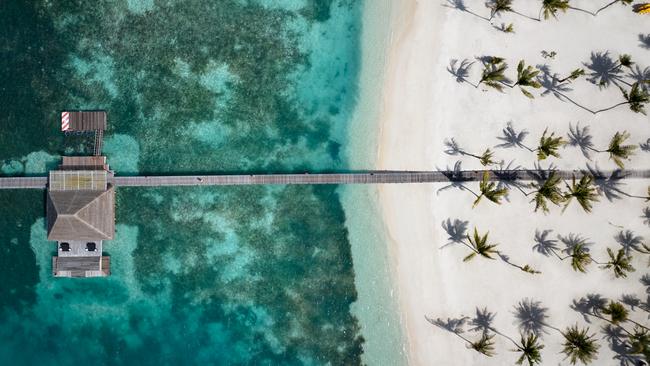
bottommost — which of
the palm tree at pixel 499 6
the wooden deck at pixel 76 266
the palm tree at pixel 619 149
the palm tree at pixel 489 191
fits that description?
the wooden deck at pixel 76 266

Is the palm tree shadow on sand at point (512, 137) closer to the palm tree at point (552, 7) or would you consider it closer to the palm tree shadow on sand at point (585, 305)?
the palm tree at point (552, 7)

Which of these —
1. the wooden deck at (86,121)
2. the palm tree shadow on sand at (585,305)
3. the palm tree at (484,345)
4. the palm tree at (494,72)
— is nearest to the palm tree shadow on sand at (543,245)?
the palm tree shadow on sand at (585,305)

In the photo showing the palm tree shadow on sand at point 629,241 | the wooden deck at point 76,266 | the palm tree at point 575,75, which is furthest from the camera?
the palm tree shadow on sand at point 629,241

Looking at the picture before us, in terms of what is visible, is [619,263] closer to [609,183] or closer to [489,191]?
[609,183]

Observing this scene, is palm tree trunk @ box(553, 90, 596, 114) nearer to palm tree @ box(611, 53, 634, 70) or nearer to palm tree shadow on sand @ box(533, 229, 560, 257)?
palm tree @ box(611, 53, 634, 70)

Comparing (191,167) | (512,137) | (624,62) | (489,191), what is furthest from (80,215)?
(624,62)

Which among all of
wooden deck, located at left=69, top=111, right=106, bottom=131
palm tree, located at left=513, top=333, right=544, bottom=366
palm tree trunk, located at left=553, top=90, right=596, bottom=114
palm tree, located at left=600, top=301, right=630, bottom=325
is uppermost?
palm tree trunk, located at left=553, top=90, right=596, bottom=114

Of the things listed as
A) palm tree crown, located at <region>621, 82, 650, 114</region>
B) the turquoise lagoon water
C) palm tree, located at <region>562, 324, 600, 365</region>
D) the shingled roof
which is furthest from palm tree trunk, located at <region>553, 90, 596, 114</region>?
the shingled roof
